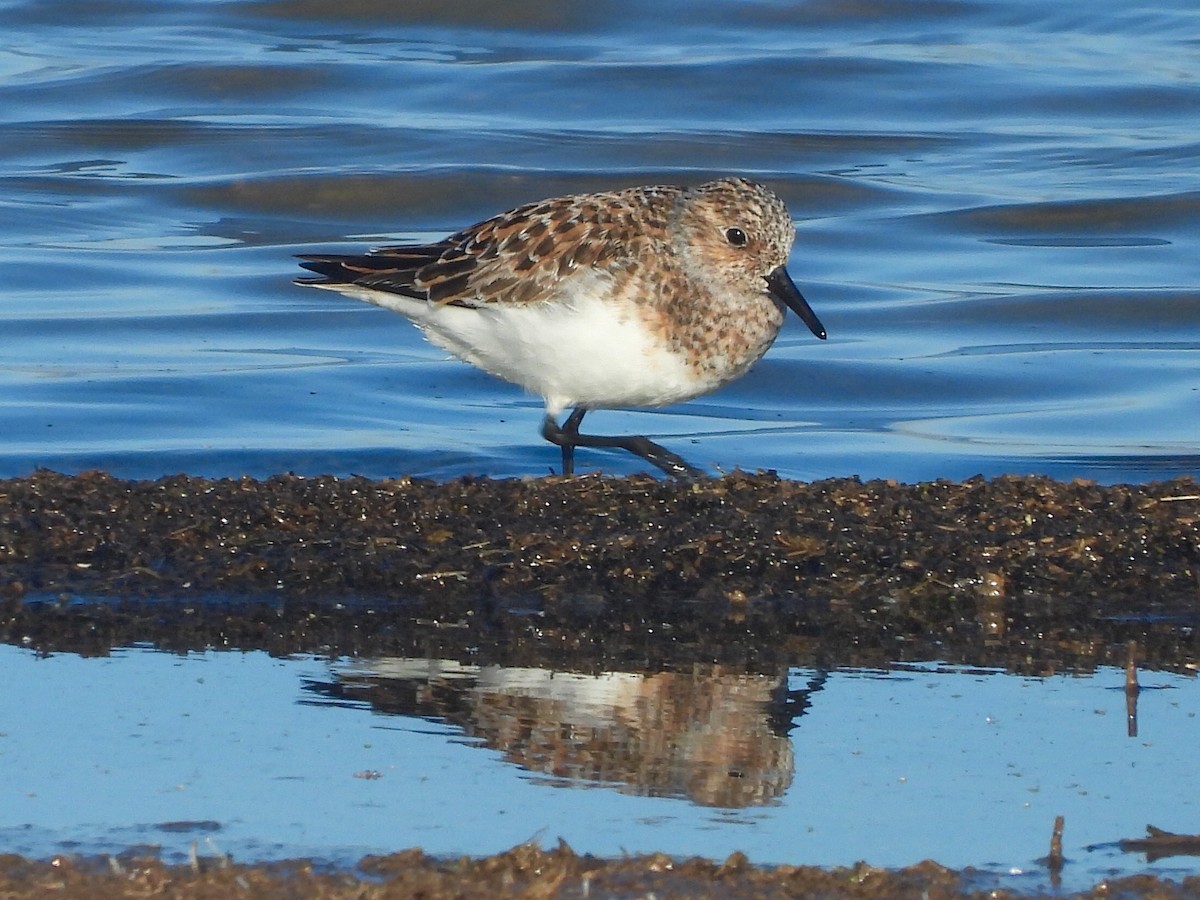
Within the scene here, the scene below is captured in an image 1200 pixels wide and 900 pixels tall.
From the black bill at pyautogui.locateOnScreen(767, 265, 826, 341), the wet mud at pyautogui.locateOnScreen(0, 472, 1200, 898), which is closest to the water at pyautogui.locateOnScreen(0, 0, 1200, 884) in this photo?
the wet mud at pyautogui.locateOnScreen(0, 472, 1200, 898)

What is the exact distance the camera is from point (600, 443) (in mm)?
7078

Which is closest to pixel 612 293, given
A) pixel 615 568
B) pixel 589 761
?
pixel 615 568

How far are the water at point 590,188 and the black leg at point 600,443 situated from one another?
454 millimetres

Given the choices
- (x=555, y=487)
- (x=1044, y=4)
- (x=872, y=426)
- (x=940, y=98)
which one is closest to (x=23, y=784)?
(x=555, y=487)

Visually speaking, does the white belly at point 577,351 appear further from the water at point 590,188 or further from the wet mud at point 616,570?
the wet mud at point 616,570

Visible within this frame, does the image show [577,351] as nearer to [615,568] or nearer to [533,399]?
Result: [615,568]

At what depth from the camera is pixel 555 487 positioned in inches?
221

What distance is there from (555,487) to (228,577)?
40.3 inches

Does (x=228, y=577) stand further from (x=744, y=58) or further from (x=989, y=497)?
(x=744, y=58)

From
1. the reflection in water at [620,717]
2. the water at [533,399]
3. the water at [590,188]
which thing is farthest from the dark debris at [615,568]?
the water at [590,188]

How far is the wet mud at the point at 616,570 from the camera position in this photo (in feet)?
15.4

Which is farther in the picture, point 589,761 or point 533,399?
point 533,399

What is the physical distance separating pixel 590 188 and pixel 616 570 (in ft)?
25.3

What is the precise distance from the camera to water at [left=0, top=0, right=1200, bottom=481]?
8250mm
